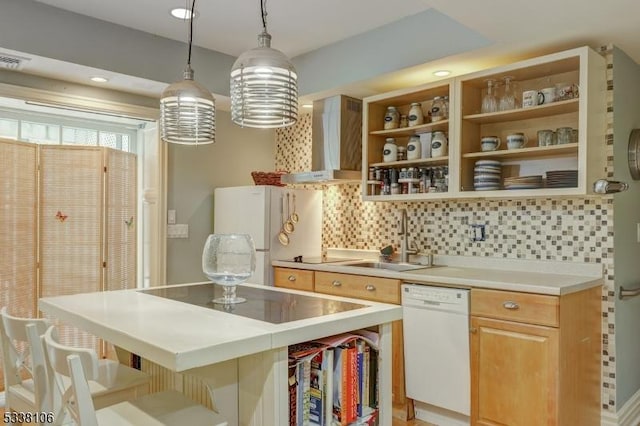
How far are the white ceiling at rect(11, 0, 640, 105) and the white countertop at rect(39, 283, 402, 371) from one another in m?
1.59

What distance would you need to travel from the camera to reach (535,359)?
245cm

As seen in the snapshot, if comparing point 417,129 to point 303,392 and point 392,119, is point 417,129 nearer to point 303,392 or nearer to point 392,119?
point 392,119

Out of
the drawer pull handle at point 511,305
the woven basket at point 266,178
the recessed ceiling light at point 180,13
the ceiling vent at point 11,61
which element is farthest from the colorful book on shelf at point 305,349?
the ceiling vent at point 11,61

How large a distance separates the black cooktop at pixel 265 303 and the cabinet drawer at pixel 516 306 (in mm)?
1009

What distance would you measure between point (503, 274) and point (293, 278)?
155 centimetres

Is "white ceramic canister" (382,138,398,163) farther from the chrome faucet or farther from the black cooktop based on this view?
the black cooktop

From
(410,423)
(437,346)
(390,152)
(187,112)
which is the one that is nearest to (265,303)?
(187,112)

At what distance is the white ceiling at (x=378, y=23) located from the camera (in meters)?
2.36

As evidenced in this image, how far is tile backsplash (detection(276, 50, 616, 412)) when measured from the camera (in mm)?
2801

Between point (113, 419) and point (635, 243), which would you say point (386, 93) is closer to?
point (635, 243)

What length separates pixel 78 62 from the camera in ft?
10.6

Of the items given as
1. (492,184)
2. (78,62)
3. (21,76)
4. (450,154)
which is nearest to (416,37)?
(450,154)

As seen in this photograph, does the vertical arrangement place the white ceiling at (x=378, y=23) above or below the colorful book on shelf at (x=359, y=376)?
above

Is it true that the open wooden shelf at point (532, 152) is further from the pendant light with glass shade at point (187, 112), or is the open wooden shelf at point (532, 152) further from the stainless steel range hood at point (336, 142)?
the pendant light with glass shade at point (187, 112)
